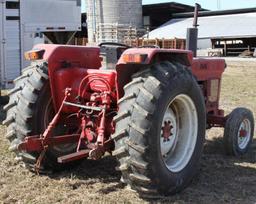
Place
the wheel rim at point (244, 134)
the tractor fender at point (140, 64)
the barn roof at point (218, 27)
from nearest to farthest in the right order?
the tractor fender at point (140, 64) → the wheel rim at point (244, 134) → the barn roof at point (218, 27)

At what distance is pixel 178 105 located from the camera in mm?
4969

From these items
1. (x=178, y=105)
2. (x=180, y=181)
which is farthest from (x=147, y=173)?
(x=178, y=105)

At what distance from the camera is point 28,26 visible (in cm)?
1126

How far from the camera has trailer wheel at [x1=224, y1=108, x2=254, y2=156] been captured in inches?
244

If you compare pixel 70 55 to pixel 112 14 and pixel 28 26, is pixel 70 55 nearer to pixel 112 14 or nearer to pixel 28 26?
pixel 28 26

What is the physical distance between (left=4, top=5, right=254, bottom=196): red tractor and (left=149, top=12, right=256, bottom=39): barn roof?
1279 inches

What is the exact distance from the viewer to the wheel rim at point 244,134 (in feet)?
21.1

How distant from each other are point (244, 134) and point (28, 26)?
20.8 ft

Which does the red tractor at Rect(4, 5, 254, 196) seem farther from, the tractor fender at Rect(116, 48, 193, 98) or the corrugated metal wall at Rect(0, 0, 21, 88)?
the corrugated metal wall at Rect(0, 0, 21, 88)

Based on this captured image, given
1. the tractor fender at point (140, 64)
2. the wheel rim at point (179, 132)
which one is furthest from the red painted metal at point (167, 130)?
the tractor fender at point (140, 64)

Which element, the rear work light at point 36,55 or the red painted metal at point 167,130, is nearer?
the red painted metal at point 167,130

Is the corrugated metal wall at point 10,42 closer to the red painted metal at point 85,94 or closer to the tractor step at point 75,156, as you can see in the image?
the red painted metal at point 85,94

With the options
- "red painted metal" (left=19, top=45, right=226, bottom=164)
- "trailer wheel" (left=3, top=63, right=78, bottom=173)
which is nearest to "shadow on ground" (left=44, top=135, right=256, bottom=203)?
"trailer wheel" (left=3, top=63, right=78, bottom=173)

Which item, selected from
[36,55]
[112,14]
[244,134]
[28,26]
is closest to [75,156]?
[36,55]
